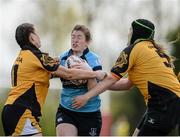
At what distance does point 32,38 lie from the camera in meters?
9.40

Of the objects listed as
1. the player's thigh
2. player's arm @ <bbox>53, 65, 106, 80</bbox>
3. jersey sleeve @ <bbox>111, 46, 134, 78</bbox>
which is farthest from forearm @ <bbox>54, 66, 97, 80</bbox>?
the player's thigh

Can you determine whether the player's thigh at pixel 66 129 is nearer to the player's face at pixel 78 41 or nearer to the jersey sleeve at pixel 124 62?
the player's face at pixel 78 41

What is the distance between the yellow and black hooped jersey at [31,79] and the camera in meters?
9.23

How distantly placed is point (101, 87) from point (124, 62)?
20.1 inches

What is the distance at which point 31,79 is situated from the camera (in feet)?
30.3

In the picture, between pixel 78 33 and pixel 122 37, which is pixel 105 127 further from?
pixel 78 33

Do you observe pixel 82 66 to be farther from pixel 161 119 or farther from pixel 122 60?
pixel 161 119

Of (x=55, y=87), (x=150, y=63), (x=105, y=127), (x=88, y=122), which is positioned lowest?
(x=105, y=127)

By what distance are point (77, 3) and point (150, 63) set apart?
27980mm

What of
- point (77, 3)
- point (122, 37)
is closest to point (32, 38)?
point (122, 37)

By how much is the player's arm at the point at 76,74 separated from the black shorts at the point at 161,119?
95cm

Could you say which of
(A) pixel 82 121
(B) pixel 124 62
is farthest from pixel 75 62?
(B) pixel 124 62

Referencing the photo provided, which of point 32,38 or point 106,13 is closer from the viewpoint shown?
point 32,38

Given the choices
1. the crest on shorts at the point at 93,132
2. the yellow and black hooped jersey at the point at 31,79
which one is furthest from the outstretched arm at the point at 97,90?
the yellow and black hooped jersey at the point at 31,79
